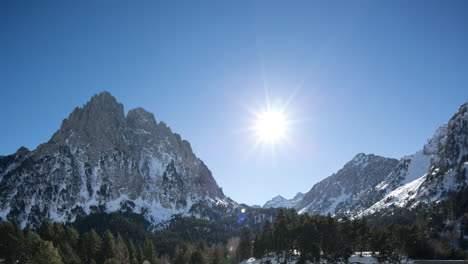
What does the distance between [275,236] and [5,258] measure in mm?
71820

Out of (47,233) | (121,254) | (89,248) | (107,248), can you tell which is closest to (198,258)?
(121,254)

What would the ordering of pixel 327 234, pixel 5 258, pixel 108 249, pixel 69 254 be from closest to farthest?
1. pixel 5 258
2. pixel 69 254
3. pixel 108 249
4. pixel 327 234

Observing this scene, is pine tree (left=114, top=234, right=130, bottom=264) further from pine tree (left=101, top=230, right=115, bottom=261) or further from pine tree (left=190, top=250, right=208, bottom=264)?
pine tree (left=190, top=250, right=208, bottom=264)

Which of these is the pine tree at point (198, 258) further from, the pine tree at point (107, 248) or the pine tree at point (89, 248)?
the pine tree at point (89, 248)

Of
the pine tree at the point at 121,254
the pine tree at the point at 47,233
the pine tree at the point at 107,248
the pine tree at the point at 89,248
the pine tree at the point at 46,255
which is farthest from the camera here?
the pine tree at the point at 89,248

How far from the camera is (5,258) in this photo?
70.9m

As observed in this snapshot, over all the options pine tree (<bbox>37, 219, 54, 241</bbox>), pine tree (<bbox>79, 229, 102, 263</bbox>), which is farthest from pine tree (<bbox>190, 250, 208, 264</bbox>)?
pine tree (<bbox>37, 219, 54, 241</bbox>)

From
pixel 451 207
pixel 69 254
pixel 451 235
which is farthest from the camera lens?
pixel 451 207

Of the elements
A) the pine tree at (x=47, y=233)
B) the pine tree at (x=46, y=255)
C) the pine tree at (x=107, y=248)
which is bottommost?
the pine tree at (x=46, y=255)

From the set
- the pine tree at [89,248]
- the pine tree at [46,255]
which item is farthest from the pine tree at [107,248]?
the pine tree at [46,255]

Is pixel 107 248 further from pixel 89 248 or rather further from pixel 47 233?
pixel 47 233

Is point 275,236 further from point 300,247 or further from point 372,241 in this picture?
point 372,241

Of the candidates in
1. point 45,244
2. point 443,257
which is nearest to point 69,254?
point 45,244

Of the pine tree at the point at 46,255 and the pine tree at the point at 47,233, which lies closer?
the pine tree at the point at 46,255
